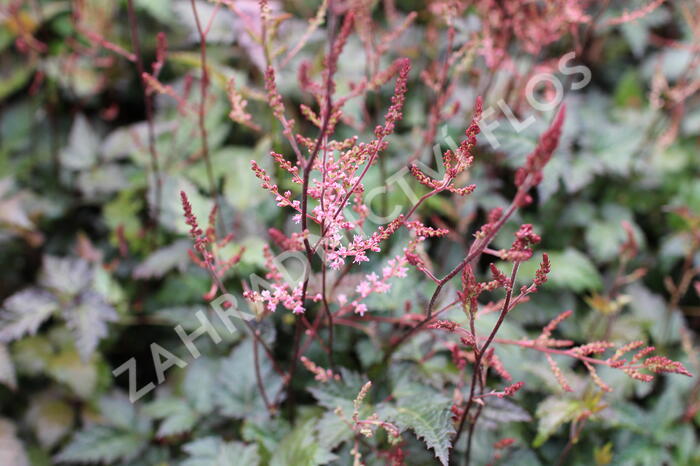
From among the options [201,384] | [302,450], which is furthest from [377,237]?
[201,384]

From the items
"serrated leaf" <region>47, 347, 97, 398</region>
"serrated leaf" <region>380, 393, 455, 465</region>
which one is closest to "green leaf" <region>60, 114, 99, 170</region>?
"serrated leaf" <region>47, 347, 97, 398</region>

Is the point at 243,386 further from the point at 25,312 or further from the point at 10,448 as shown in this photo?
the point at 10,448

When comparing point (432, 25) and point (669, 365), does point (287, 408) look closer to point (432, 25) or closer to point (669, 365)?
point (669, 365)

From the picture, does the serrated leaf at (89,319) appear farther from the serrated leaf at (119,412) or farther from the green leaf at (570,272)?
the green leaf at (570,272)

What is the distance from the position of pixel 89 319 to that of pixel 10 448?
55 centimetres

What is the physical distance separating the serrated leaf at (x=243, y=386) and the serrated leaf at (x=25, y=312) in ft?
1.99

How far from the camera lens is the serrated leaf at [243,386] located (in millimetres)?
1692

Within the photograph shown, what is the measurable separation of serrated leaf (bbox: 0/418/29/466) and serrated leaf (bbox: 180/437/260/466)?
0.71 meters

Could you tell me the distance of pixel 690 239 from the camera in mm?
2205

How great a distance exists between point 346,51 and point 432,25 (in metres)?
0.41

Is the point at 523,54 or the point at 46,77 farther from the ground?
the point at 46,77

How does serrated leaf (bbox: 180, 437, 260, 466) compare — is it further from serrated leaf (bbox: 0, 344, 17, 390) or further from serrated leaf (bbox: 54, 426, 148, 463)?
serrated leaf (bbox: 0, 344, 17, 390)

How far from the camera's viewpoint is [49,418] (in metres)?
2.05

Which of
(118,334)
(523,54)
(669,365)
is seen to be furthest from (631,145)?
(118,334)
